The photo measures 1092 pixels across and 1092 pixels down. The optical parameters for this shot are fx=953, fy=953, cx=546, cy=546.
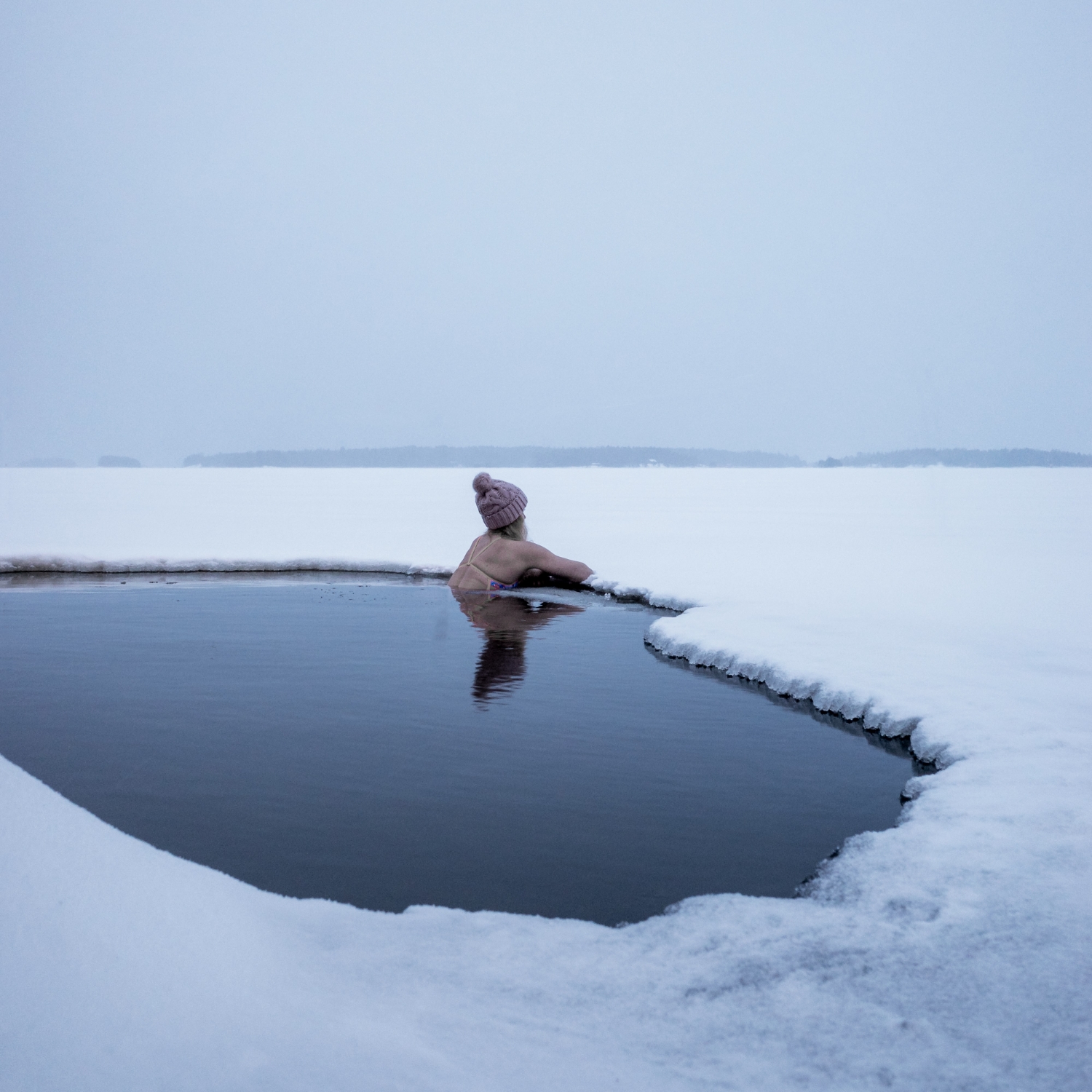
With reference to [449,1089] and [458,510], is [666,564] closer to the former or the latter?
[449,1089]

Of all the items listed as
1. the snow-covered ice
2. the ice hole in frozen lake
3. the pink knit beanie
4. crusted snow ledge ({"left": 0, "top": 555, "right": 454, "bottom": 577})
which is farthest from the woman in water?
the snow-covered ice

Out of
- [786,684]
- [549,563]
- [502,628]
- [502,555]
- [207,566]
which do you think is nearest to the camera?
[786,684]

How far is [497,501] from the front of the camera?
15.0 metres

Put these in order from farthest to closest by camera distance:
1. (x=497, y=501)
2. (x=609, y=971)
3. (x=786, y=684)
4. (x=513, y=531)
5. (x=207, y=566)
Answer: (x=207, y=566) < (x=513, y=531) < (x=497, y=501) < (x=786, y=684) < (x=609, y=971)

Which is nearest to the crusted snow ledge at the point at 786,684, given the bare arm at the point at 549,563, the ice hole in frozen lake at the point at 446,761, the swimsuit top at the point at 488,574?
the ice hole in frozen lake at the point at 446,761

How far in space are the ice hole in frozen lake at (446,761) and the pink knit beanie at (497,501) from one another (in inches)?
140

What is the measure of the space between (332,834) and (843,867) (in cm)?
274

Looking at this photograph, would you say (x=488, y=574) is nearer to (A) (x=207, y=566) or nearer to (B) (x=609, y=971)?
(A) (x=207, y=566)

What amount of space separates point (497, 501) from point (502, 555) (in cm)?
93

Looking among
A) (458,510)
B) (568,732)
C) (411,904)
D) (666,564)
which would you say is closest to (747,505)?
(458,510)

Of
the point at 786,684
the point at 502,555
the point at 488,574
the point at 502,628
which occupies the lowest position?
the point at 786,684

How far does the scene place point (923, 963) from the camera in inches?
141

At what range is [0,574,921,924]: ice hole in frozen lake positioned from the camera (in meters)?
4.90

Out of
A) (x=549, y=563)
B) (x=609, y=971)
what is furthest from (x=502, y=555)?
(x=609, y=971)
